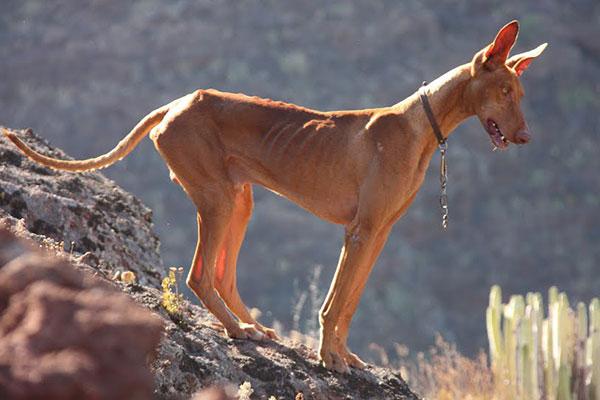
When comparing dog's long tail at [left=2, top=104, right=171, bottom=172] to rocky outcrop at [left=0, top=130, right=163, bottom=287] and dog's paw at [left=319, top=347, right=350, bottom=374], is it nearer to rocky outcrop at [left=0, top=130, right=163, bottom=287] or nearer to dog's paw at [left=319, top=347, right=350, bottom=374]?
rocky outcrop at [left=0, top=130, right=163, bottom=287]

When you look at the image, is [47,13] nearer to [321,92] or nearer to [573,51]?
[321,92]

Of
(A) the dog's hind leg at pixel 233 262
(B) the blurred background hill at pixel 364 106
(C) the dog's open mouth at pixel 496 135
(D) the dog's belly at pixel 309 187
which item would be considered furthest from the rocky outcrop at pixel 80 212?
(B) the blurred background hill at pixel 364 106

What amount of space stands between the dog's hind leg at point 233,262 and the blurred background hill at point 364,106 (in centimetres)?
1445

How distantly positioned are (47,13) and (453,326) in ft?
38.4

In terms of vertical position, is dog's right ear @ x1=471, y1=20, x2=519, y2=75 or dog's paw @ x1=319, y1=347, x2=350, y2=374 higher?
dog's right ear @ x1=471, y1=20, x2=519, y2=75

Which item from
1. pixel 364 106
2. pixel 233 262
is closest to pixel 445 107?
pixel 233 262

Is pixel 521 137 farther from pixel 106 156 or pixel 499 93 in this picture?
pixel 106 156

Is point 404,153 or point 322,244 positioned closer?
Answer: point 404,153

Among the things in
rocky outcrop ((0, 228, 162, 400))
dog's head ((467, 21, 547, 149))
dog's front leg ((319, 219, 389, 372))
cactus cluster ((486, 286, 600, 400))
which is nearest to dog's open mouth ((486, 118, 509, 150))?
dog's head ((467, 21, 547, 149))

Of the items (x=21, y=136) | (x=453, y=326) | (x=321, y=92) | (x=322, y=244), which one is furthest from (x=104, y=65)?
(x=21, y=136)

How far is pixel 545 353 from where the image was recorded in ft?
40.3

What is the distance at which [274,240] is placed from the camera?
79.9 feet

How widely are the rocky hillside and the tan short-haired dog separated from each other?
222mm

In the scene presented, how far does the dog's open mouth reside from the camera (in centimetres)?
746
